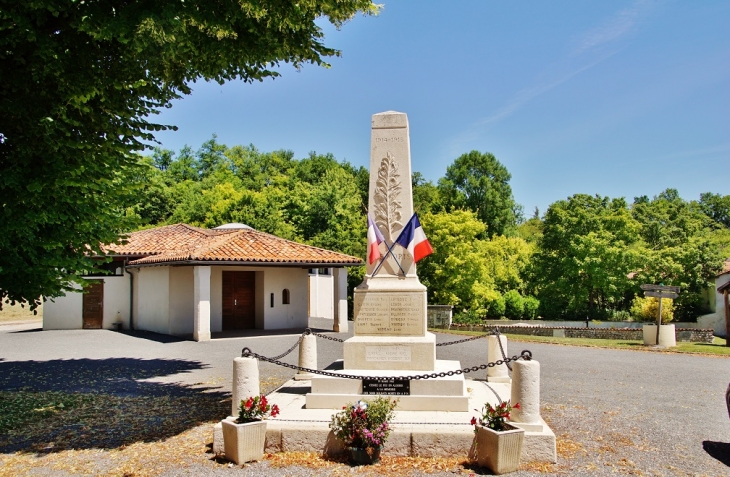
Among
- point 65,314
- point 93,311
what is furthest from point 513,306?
point 65,314

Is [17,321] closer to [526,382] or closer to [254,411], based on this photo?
[254,411]

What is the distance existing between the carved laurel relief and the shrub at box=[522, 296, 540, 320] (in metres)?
29.4

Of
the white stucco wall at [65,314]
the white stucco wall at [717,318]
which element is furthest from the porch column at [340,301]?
the white stucco wall at [717,318]

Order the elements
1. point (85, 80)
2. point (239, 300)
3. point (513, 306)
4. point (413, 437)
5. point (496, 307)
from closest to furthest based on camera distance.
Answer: point (413, 437), point (85, 80), point (239, 300), point (496, 307), point (513, 306)

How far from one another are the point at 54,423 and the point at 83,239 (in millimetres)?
2806

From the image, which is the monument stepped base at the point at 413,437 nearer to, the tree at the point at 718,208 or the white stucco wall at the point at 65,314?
the white stucco wall at the point at 65,314

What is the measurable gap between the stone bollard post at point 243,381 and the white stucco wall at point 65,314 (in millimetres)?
19191

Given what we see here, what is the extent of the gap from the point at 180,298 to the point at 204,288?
112 inches

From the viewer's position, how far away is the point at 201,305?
1773cm

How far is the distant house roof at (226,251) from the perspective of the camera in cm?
1831

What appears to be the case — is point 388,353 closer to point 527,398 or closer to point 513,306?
point 527,398

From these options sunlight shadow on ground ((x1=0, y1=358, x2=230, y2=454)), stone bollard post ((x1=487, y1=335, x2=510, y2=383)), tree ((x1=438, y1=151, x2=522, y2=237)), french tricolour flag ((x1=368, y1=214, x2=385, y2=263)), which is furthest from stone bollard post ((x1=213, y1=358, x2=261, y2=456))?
tree ((x1=438, y1=151, x2=522, y2=237))

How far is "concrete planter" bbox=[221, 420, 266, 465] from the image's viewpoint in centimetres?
562

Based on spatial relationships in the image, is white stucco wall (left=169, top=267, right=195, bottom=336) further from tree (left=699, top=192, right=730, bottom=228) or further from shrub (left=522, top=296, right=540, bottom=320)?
tree (left=699, top=192, right=730, bottom=228)
